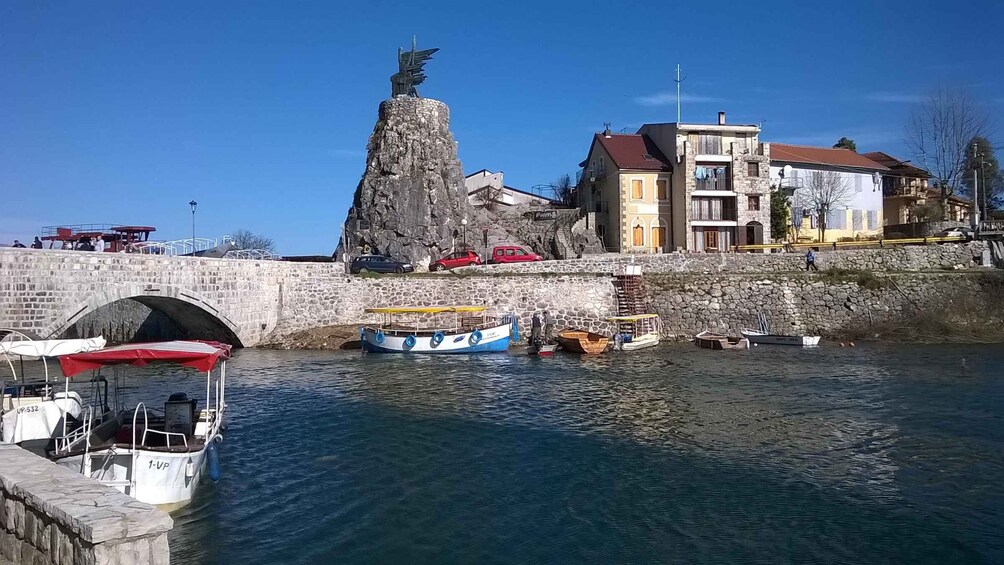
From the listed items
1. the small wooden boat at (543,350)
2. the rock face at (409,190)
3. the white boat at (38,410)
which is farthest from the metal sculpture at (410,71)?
the white boat at (38,410)

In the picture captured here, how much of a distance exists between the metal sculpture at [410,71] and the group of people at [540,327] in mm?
28828

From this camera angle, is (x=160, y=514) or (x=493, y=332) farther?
(x=493, y=332)

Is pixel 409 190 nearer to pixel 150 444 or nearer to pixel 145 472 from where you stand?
pixel 150 444

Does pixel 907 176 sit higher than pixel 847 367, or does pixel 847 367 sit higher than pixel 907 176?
pixel 907 176

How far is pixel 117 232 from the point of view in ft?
119

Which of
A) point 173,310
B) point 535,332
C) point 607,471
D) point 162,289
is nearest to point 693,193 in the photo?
point 535,332

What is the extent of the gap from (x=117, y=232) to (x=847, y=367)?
36.3 meters

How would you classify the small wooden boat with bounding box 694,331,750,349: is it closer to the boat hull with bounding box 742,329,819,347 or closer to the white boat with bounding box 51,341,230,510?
the boat hull with bounding box 742,329,819,347

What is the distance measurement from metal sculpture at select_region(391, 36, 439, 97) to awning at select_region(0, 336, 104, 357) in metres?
47.4

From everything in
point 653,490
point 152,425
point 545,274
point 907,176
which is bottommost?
point 653,490

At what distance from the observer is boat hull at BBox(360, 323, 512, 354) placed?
35.2 metres

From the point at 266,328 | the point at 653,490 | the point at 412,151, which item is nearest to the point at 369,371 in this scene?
the point at 266,328

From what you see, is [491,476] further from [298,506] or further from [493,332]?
[493,332]

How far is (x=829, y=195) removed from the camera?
60.5 m
